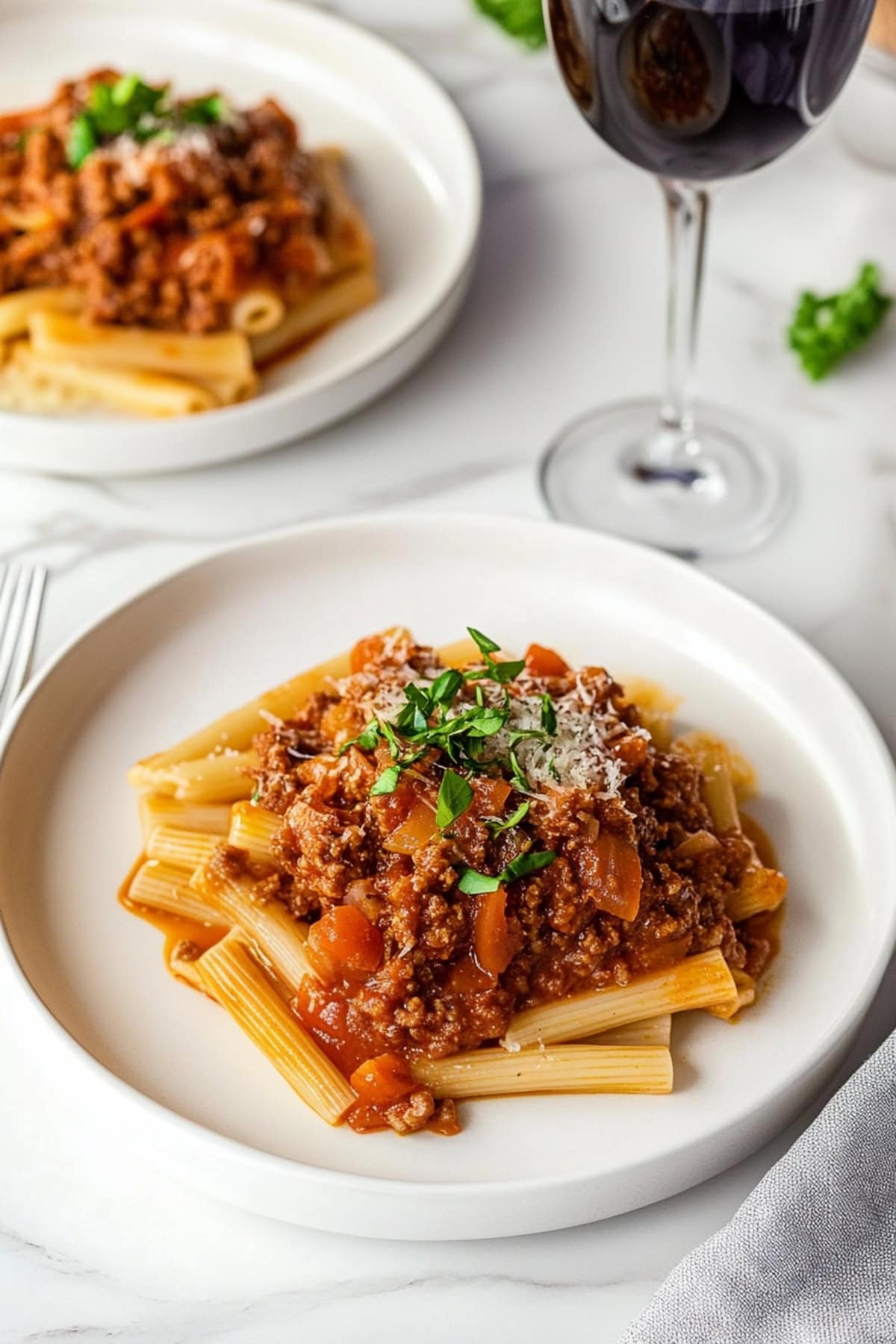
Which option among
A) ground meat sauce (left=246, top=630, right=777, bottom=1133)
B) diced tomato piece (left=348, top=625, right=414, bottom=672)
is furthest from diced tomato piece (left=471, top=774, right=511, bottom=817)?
diced tomato piece (left=348, top=625, right=414, bottom=672)

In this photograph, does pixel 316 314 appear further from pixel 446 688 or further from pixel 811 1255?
pixel 811 1255

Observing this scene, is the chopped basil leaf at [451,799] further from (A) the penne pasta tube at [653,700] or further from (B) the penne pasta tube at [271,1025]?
(A) the penne pasta tube at [653,700]

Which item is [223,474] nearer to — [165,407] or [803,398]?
[165,407]

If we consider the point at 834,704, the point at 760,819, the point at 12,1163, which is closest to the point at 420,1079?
the point at 12,1163

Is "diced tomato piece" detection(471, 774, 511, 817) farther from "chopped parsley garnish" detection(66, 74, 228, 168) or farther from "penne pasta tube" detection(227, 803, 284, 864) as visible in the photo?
"chopped parsley garnish" detection(66, 74, 228, 168)

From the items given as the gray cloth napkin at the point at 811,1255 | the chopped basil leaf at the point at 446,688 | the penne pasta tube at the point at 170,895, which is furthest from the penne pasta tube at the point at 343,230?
the gray cloth napkin at the point at 811,1255
